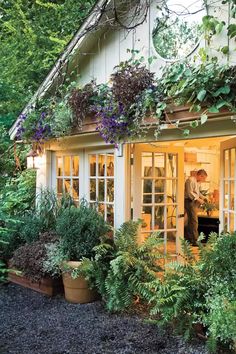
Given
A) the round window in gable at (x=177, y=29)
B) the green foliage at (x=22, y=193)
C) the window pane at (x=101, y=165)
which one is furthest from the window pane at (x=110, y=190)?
the green foliage at (x=22, y=193)

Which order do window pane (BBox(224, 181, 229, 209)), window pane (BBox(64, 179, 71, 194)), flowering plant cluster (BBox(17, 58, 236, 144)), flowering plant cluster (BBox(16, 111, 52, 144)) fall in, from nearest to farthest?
flowering plant cluster (BBox(17, 58, 236, 144))
window pane (BBox(224, 181, 229, 209))
flowering plant cluster (BBox(16, 111, 52, 144))
window pane (BBox(64, 179, 71, 194))

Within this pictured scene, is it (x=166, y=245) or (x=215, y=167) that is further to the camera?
(x=215, y=167)

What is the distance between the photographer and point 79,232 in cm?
539

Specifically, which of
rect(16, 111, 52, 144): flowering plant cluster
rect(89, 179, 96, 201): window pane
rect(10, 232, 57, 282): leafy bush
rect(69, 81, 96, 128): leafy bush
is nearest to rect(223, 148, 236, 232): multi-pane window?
rect(69, 81, 96, 128): leafy bush

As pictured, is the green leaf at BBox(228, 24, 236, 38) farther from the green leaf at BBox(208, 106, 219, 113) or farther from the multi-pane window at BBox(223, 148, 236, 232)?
the multi-pane window at BBox(223, 148, 236, 232)

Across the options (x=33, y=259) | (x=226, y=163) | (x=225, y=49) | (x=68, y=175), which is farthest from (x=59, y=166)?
(x=225, y=49)

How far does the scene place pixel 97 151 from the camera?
6422 millimetres

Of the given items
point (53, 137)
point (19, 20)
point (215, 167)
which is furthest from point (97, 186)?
point (19, 20)

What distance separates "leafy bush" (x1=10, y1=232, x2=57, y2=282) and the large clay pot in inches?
16.2

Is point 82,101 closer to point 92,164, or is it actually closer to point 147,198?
point 92,164

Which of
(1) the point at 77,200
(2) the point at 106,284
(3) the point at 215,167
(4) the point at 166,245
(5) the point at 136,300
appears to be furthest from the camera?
(3) the point at 215,167

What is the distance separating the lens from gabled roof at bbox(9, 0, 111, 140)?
556cm

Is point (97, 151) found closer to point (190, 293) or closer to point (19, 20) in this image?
point (190, 293)

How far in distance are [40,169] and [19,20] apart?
513 cm
